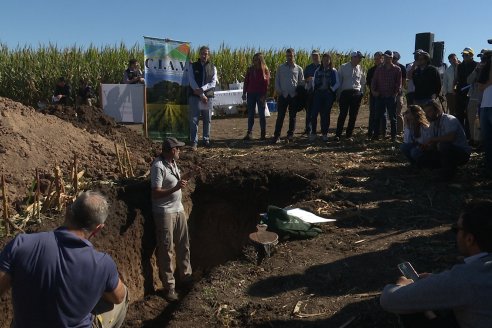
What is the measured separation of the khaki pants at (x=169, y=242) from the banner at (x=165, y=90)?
4.65 m

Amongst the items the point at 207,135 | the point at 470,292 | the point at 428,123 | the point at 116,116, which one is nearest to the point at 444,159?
A: the point at 428,123

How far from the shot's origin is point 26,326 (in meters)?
3.63

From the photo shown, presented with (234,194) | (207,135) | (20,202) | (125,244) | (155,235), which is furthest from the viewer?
(207,135)

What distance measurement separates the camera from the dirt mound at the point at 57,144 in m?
8.30

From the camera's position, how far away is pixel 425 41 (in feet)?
48.7

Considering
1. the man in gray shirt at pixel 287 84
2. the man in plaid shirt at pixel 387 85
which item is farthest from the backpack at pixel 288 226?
the man in plaid shirt at pixel 387 85

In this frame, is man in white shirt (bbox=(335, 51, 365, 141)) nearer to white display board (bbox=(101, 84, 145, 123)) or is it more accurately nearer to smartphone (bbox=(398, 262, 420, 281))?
white display board (bbox=(101, 84, 145, 123))

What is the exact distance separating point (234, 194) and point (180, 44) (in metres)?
A: 4.67

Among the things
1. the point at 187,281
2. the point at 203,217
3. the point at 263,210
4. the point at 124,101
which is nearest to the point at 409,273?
the point at 187,281

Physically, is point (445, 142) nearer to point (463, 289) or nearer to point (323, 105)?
point (323, 105)

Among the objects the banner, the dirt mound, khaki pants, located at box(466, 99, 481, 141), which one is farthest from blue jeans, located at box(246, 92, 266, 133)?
khaki pants, located at box(466, 99, 481, 141)

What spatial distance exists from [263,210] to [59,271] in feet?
21.6

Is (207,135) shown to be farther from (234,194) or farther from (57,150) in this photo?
(57,150)

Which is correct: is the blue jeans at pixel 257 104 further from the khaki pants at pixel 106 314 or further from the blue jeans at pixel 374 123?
the khaki pants at pixel 106 314
